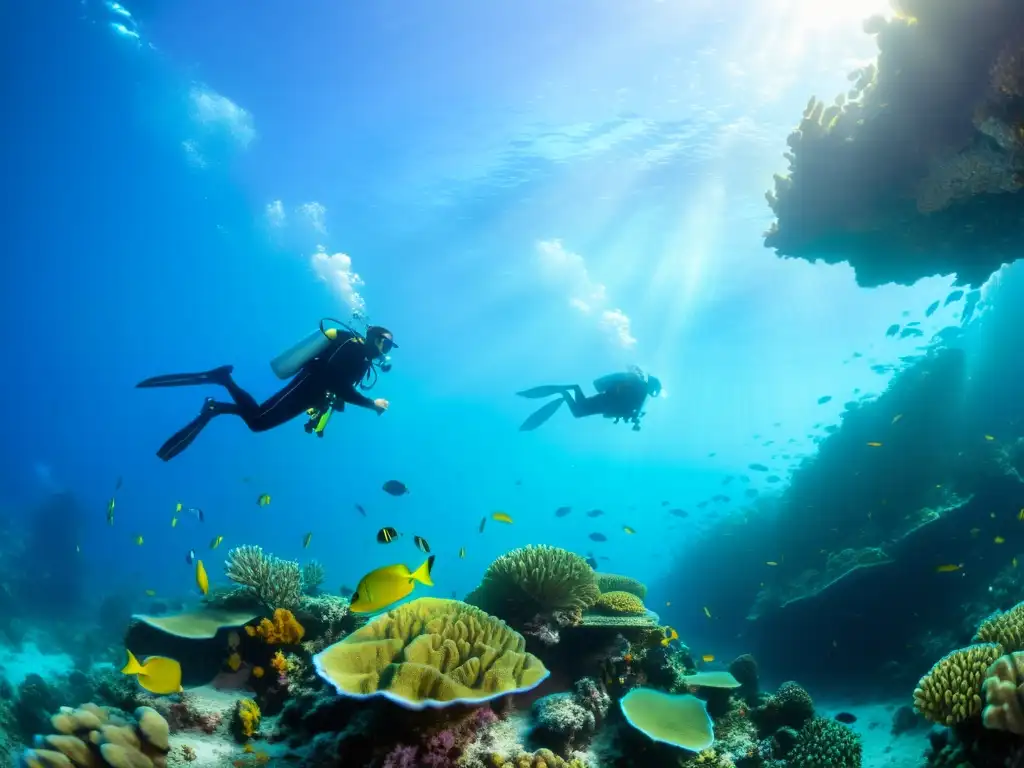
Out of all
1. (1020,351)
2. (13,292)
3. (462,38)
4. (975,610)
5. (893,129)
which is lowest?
(975,610)

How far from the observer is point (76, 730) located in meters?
4.07

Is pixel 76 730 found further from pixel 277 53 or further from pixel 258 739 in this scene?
pixel 277 53

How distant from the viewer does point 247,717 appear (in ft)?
15.8

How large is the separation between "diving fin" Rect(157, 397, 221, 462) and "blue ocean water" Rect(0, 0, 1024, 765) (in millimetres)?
4836

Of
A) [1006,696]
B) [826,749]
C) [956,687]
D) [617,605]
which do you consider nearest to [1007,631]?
[956,687]

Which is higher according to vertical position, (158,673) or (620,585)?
(620,585)

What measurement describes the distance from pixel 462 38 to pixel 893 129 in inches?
760

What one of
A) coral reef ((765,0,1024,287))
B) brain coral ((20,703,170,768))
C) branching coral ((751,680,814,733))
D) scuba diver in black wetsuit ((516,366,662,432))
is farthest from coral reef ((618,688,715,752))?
coral reef ((765,0,1024,287))

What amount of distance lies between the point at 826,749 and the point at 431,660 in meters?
4.50

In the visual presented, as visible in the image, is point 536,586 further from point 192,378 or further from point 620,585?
point 192,378

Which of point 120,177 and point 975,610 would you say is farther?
point 120,177

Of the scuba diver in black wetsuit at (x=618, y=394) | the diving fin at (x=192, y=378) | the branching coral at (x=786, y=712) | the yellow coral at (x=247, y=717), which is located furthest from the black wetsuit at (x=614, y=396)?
the yellow coral at (x=247, y=717)

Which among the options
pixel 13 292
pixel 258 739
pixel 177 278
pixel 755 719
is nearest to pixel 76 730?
pixel 258 739

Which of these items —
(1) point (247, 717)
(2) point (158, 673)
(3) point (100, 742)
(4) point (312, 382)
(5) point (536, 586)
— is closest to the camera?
(3) point (100, 742)
